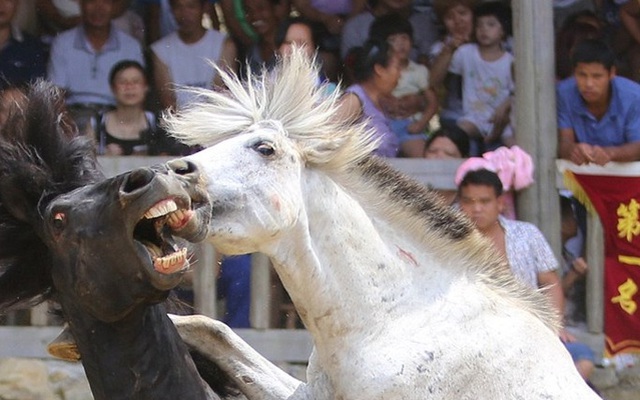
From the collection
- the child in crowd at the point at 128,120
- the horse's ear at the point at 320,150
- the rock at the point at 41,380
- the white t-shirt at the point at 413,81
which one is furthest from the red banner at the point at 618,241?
the horse's ear at the point at 320,150

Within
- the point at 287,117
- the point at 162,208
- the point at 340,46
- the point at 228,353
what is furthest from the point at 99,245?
the point at 340,46

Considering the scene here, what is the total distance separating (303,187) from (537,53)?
3159mm

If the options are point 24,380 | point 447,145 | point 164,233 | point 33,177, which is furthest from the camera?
point 447,145

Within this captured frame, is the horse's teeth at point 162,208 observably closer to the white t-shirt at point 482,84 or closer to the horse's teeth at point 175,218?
the horse's teeth at point 175,218

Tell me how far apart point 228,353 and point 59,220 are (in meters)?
0.74

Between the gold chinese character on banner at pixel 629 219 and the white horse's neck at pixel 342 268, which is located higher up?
the white horse's neck at pixel 342 268

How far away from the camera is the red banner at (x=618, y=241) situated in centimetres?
675

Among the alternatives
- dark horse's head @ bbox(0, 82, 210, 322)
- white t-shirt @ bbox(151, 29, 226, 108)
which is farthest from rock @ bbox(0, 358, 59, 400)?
dark horse's head @ bbox(0, 82, 210, 322)

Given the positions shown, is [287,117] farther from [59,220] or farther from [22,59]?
[22,59]

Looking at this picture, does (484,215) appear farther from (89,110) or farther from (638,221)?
(89,110)

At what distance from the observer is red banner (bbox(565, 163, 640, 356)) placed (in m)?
6.75

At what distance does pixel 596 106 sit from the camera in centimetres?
691

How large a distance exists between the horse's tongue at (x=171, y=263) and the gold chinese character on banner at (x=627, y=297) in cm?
341

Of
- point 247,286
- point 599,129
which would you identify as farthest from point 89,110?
point 599,129
